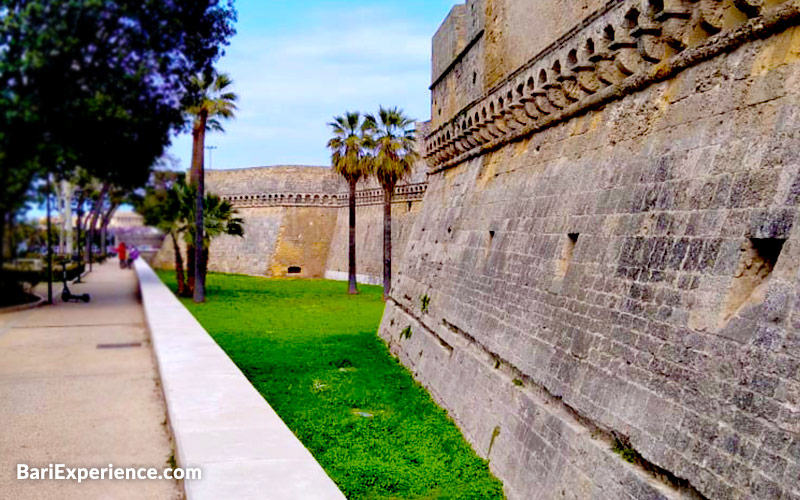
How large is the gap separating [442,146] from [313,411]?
696cm

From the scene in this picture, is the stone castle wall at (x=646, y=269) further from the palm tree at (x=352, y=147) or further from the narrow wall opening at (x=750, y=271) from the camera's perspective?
the palm tree at (x=352, y=147)

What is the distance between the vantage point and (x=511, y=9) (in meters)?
12.4

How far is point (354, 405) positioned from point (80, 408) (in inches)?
138

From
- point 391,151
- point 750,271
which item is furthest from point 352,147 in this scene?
point 750,271

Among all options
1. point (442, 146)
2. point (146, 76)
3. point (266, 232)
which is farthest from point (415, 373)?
point (266, 232)

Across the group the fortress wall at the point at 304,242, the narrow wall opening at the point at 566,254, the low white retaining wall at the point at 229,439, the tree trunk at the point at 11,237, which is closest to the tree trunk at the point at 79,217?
the low white retaining wall at the point at 229,439

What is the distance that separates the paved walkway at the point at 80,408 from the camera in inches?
→ 215

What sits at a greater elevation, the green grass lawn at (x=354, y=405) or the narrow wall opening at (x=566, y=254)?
the narrow wall opening at (x=566, y=254)

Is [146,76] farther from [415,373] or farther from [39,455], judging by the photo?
[415,373]

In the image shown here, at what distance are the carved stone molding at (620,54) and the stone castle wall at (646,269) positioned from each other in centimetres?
2

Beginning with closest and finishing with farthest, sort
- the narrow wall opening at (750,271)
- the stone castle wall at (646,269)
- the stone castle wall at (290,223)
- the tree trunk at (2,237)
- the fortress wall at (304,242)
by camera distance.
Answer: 1. the tree trunk at (2,237)
2. the stone castle wall at (646,269)
3. the narrow wall opening at (750,271)
4. the stone castle wall at (290,223)
5. the fortress wall at (304,242)

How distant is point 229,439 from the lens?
17.0ft

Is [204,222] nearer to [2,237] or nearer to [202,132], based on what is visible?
[202,132]

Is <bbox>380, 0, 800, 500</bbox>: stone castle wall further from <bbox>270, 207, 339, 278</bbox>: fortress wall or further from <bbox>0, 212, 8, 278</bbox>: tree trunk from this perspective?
<bbox>270, 207, 339, 278</bbox>: fortress wall
